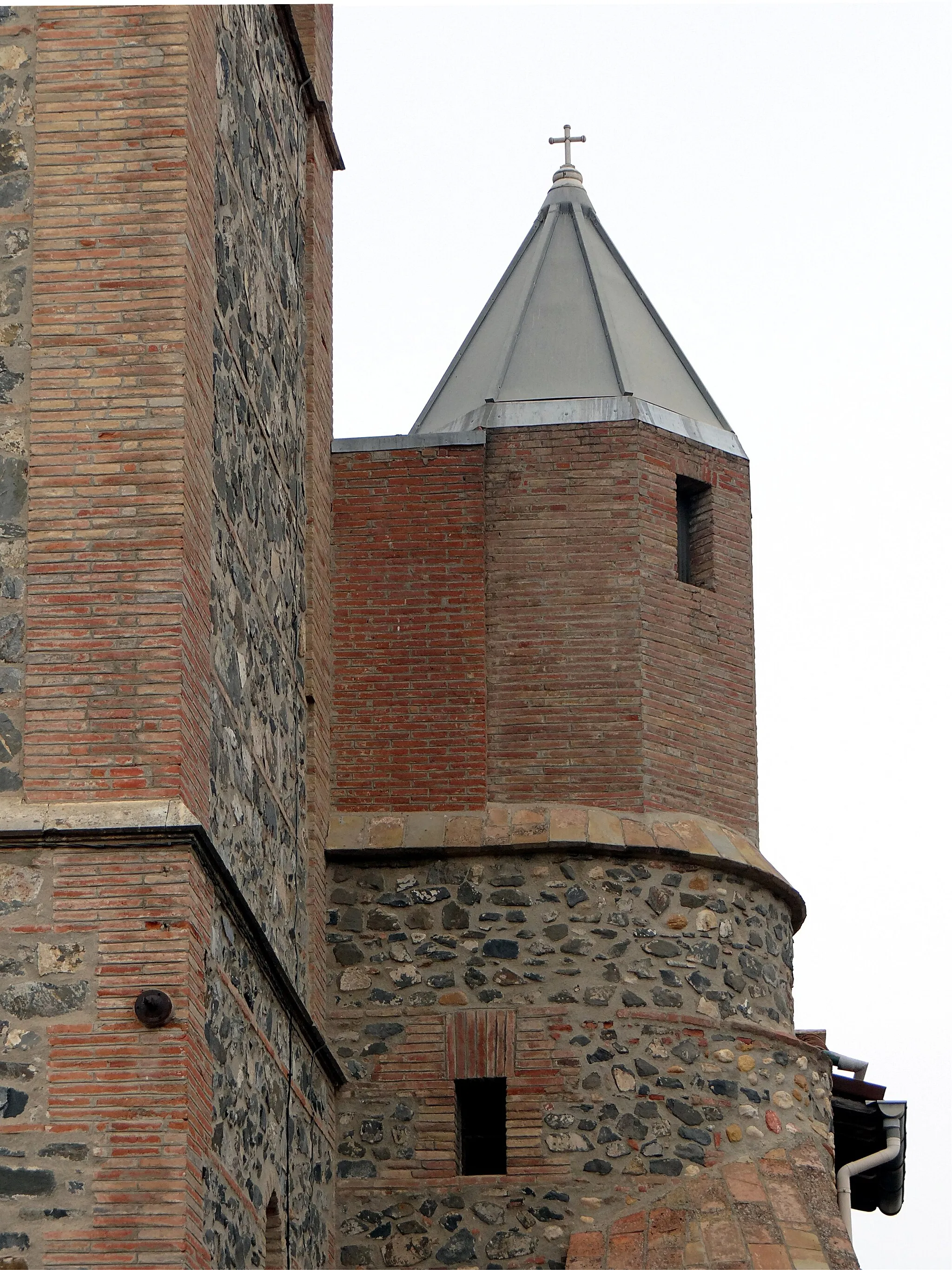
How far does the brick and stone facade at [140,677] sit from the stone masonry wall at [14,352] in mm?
12

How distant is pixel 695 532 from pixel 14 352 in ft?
20.3

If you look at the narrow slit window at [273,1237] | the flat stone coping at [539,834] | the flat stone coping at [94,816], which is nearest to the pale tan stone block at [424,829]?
the flat stone coping at [539,834]

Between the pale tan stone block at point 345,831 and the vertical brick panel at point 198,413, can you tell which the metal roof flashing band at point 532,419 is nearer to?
the pale tan stone block at point 345,831

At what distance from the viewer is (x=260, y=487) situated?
Result: 12.1 meters

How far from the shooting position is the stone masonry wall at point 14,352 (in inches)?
377

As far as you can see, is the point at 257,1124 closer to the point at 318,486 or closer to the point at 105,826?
the point at 105,826

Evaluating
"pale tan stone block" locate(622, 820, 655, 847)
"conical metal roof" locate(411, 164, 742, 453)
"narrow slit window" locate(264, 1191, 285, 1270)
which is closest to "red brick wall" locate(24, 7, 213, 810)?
"narrow slit window" locate(264, 1191, 285, 1270)

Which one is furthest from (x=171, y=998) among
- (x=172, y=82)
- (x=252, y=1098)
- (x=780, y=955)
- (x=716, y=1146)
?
(x=780, y=955)

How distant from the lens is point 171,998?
907 cm

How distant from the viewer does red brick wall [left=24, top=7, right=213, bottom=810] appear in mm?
9508

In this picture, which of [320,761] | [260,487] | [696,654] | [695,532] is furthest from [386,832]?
[695,532]

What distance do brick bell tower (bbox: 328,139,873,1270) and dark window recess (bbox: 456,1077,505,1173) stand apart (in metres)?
0.02

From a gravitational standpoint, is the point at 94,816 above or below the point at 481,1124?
above

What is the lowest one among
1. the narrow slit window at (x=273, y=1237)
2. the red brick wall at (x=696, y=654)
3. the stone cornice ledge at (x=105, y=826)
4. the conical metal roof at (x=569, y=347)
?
the narrow slit window at (x=273, y=1237)
